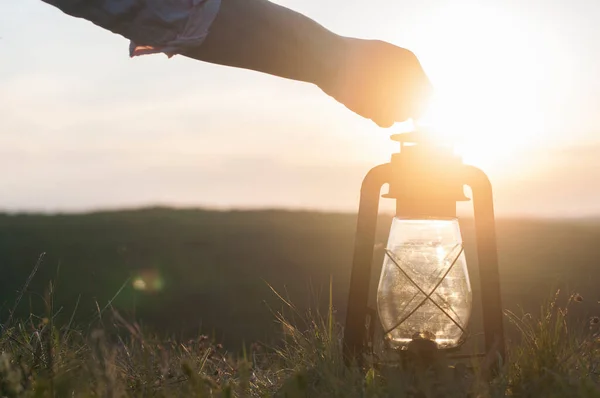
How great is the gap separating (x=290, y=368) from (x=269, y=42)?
1543 millimetres

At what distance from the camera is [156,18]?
2361 mm

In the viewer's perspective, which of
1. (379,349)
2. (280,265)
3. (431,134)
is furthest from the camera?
(280,265)

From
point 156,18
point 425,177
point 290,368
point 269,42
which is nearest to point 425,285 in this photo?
point 425,177

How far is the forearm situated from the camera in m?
2.37

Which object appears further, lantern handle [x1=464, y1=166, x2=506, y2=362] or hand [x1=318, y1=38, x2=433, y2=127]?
lantern handle [x1=464, y1=166, x2=506, y2=362]

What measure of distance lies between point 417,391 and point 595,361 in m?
1.03

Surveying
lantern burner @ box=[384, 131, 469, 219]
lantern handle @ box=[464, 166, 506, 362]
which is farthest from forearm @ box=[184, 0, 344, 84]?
lantern handle @ box=[464, 166, 506, 362]

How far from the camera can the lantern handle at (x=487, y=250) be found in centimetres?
287

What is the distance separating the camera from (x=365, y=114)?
263 cm

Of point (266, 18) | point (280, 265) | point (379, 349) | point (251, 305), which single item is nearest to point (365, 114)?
point (266, 18)

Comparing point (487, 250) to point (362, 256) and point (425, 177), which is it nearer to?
point (425, 177)

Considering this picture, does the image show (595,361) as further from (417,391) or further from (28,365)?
(28,365)

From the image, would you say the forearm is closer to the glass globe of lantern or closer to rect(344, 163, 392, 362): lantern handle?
rect(344, 163, 392, 362): lantern handle

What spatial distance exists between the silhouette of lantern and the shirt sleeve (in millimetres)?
930
